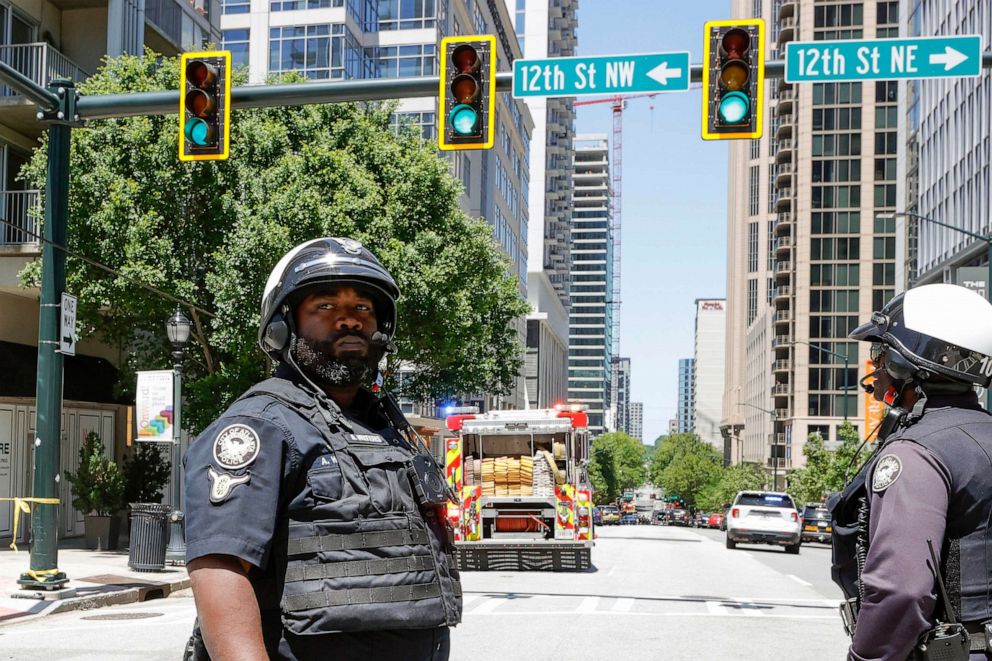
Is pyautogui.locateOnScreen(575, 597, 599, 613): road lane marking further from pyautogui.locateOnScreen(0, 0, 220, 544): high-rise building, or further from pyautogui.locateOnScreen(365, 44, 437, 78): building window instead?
pyautogui.locateOnScreen(365, 44, 437, 78): building window

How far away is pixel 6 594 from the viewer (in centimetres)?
1445

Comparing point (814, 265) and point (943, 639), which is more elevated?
point (814, 265)

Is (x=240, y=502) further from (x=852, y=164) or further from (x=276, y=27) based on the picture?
(x=852, y=164)

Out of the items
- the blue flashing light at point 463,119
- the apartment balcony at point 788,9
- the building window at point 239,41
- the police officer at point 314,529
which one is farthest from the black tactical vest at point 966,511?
the apartment balcony at point 788,9

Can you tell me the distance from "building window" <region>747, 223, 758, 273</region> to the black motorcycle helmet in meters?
154

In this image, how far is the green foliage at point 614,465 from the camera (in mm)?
140250

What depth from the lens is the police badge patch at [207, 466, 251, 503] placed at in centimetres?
269

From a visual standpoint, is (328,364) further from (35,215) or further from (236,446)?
(35,215)

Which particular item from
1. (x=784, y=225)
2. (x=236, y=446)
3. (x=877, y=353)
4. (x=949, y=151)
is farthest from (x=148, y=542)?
(x=784, y=225)

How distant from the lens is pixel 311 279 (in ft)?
10.4

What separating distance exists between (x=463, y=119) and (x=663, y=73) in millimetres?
2169

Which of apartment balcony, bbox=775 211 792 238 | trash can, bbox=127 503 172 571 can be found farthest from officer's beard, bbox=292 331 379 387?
Answer: apartment balcony, bbox=775 211 792 238

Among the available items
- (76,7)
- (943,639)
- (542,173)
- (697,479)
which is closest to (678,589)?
(943,639)

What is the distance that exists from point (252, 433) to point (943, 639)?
2153mm
